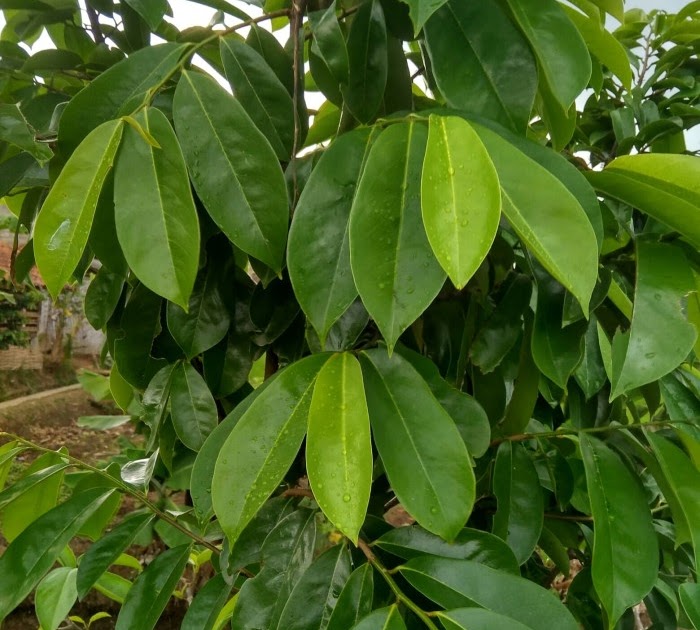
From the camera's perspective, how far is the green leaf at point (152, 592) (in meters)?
0.57

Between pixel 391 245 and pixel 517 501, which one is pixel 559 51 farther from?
pixel 517 501

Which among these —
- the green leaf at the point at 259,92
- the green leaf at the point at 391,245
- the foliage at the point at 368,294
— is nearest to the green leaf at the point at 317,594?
the foliage at the point at 368,294

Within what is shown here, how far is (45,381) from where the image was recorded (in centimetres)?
379

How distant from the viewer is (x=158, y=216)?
38 cm

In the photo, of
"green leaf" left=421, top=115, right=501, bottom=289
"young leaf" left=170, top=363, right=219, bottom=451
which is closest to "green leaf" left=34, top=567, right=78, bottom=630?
"young leaf" left=170, top=363, right=219, bottom=451

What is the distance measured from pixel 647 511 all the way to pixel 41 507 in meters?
0.61

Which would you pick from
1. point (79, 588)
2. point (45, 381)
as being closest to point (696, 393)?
point (79, 588)

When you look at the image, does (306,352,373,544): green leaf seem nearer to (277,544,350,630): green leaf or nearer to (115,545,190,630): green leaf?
(277,544,350,630): green leaf

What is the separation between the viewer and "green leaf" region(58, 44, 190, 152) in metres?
0.45

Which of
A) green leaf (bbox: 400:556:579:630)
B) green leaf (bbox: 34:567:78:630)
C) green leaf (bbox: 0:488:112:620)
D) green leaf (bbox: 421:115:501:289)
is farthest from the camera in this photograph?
green leaf (bbox: 34:567:78:630)

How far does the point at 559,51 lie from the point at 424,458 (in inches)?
11.1

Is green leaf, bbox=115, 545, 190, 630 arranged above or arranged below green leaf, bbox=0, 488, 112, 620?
below

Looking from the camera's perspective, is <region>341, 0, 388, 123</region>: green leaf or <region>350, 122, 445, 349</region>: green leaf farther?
<region>341, 0, 388, 123</region>: green leaf

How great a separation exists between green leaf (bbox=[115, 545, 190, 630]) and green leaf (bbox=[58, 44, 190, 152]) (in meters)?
0.41
